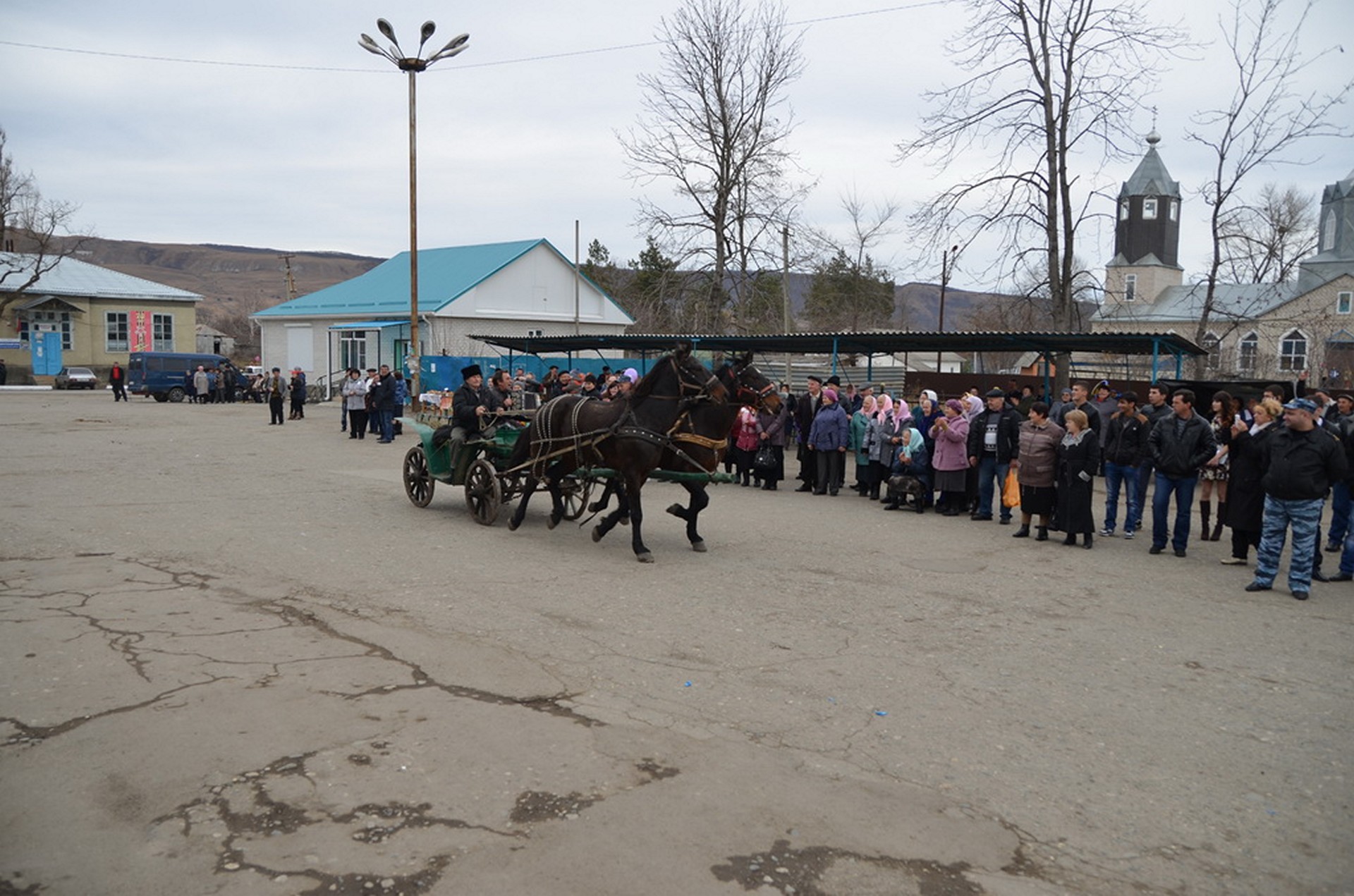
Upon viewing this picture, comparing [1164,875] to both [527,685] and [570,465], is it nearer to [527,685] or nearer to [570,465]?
[527,685]

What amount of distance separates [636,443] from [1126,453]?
20.9 ft

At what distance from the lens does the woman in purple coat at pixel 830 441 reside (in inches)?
630

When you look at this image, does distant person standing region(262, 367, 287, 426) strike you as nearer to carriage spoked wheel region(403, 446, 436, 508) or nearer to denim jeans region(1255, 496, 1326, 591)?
carriage spoked wheel region(403, 446, 436, 508)

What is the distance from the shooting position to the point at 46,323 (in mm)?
55188

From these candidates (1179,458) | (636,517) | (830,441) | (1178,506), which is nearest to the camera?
(636,517)

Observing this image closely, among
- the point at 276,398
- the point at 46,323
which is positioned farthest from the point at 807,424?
the point at 46,323

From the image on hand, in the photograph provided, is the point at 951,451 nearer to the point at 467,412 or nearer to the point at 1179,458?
the point at 1179,458

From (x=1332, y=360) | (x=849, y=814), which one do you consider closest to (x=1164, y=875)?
(x=849, y=814)

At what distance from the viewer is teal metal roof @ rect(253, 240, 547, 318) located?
44.4 metres

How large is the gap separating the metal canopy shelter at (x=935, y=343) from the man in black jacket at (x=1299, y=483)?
292 inches

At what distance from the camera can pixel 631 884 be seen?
379 cm

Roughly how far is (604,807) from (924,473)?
36.4ft

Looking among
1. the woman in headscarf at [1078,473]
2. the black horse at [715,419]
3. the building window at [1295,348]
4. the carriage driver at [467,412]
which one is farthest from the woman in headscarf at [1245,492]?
the building window at [1295,348]

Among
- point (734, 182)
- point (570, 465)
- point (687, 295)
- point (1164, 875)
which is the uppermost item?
point (734, 182)
